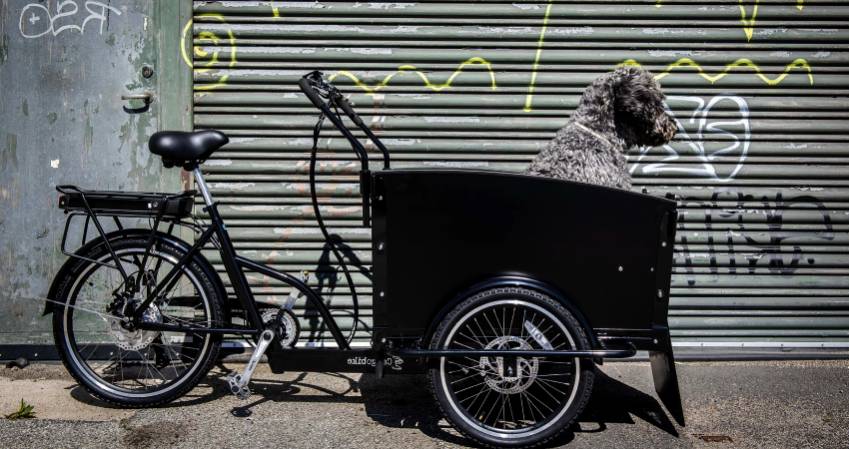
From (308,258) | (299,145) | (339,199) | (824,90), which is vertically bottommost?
(308,258)

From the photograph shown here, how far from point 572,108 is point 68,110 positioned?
342cm

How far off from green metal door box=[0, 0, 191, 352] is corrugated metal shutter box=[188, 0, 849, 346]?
0.29 metres

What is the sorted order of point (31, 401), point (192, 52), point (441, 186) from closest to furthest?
1. point (441, 186)
2. point (31, 401)
3. point (192, 52)

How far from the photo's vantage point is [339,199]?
204 inches

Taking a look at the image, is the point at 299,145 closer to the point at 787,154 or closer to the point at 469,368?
the point at 469,368

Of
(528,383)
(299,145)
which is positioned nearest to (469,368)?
(528,383)

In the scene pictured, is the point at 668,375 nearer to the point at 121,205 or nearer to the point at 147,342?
the point at 147,342

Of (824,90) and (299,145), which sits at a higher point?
(824,90)

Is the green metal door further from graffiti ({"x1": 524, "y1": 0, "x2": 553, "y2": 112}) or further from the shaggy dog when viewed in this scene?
the shaggy dog

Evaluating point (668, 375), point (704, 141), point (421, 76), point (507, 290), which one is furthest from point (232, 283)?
point (704, 141)

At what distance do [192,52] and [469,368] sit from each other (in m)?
2.98

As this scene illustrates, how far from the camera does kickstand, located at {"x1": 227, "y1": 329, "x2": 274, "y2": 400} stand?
150 inches

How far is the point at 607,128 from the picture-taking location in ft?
13.0

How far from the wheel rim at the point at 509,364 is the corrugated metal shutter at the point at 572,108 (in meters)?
1.64
